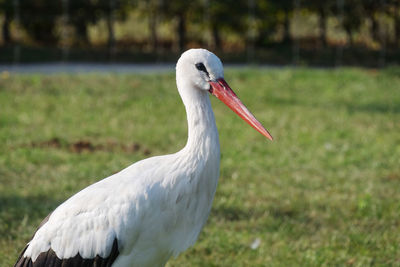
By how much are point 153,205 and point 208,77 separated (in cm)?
65

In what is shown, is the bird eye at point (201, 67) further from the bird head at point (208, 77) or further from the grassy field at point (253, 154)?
the grassy field at point (253, 154)

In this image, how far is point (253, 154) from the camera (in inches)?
275

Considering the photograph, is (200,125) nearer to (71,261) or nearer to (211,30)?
(71,261)

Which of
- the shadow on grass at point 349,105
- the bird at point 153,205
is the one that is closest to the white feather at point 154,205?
the bird at point 153,205

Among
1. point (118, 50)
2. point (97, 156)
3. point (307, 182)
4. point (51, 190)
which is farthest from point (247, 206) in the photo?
point (118, 50)

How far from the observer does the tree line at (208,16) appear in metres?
15.7

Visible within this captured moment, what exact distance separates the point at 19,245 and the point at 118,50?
11888 millimetres

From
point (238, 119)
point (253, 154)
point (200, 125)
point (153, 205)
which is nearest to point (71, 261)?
point (153, 205)

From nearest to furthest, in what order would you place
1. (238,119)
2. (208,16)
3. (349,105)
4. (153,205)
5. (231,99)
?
(153,205)
(231,99)
(238,119)
(349,105)
(208,16)

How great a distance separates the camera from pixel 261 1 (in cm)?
1638

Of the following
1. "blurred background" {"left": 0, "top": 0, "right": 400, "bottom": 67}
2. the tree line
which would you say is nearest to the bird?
"blurred background" {"left": 0, "top": 0, "right": 400, "bottom": 67}

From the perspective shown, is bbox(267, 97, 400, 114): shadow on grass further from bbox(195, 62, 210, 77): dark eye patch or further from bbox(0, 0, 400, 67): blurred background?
bbox(195, 62, 210, 77): dark eye patch

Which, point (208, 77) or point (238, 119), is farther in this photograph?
point (238, 119)

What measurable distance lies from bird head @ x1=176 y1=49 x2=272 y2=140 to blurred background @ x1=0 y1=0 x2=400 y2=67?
1226 centimetres
